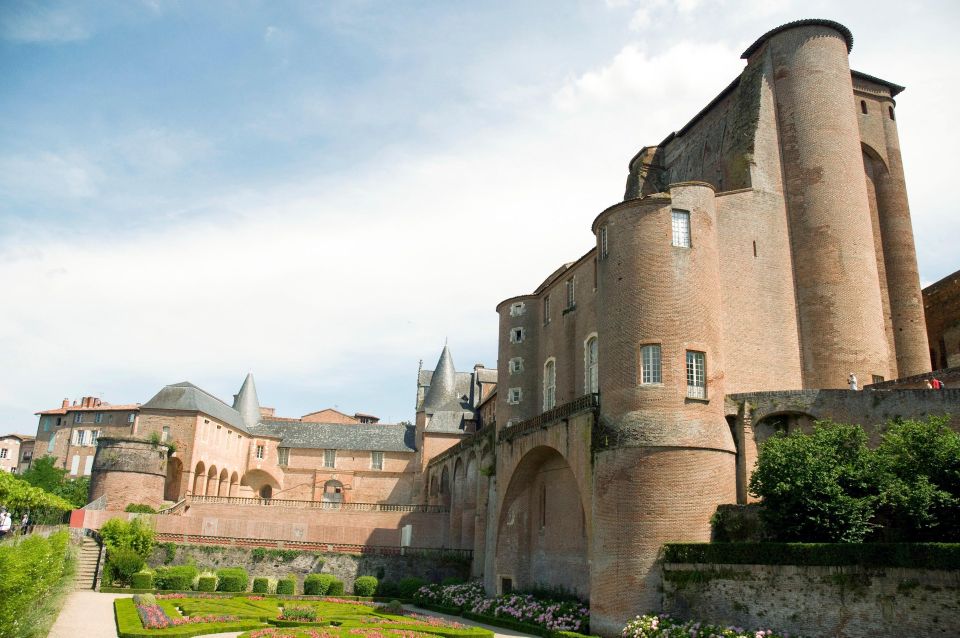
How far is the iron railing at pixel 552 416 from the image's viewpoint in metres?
25.8

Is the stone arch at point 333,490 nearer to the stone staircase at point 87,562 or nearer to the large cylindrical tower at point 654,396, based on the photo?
the stone staircase at point 87,562

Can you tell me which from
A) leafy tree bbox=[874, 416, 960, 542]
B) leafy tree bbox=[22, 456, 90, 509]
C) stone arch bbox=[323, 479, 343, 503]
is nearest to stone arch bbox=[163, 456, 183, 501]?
leafy tree bbox=[22, 456, 90, 509]

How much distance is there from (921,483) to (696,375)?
720 centimetres

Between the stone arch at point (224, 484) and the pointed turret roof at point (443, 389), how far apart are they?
15.0m

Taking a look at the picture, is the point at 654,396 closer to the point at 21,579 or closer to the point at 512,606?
the point at 512,606

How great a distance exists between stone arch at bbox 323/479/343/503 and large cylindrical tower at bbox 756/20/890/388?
41.6m

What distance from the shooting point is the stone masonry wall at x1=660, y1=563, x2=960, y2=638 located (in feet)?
53.0

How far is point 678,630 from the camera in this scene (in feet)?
A: 65.2

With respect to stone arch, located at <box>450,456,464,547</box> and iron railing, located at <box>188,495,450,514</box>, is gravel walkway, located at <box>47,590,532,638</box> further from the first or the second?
iron railing, located at <box>188,495,450,514</box>

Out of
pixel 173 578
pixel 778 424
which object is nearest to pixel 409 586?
pixel 173 578

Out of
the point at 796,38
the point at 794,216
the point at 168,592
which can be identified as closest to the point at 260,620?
the point at 168,592

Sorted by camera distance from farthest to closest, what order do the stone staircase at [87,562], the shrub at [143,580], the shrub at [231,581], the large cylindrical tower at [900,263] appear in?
the shrub at [231,581] < the shrub at [143,580] < the stone staircase at [87,562] < the large cylindrical tower at [900,263]

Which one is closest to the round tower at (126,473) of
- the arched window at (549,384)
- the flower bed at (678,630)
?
the arched window at (549,384)

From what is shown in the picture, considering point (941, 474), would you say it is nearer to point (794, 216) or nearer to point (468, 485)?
point (794, 216)
